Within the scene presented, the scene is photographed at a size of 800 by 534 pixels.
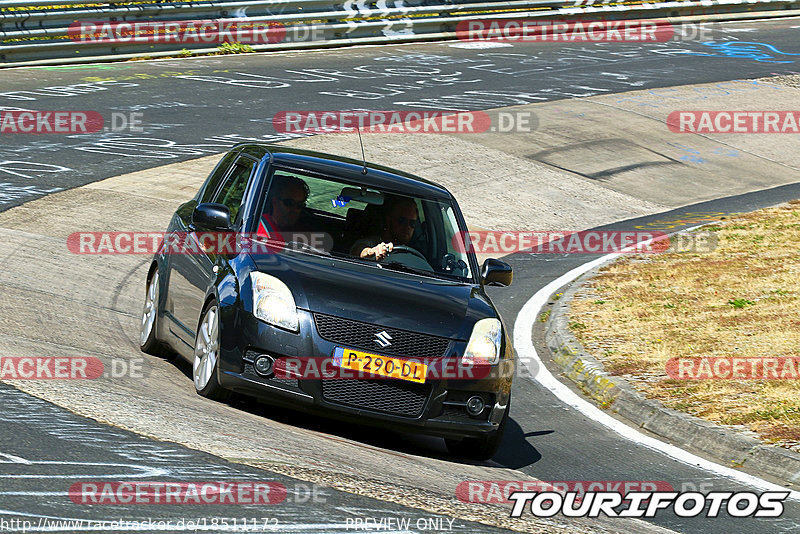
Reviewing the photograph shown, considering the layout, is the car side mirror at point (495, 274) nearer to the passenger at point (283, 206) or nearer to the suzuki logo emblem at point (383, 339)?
the passenger at point (283, 206)

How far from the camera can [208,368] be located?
7352mm

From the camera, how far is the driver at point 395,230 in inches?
321

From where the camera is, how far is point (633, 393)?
898cm

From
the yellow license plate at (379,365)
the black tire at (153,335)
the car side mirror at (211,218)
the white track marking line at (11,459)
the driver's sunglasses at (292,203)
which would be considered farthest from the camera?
the black tire at (153,335)

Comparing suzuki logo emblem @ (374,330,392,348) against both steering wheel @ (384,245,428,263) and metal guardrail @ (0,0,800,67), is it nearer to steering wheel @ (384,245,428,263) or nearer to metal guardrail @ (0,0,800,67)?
steering wheel @ (384,245,428,263)

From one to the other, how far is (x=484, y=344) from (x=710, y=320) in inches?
178

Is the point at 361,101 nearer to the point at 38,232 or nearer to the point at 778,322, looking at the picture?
the point at 38,232

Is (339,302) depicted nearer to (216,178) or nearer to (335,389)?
(335,389)

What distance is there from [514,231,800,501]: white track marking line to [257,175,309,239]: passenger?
264 centimetres

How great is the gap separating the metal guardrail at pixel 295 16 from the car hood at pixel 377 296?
15683 mm

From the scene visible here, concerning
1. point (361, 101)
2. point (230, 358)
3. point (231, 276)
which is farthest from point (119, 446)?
point (361, 101)

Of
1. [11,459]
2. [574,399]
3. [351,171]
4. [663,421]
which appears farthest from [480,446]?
[11,459]

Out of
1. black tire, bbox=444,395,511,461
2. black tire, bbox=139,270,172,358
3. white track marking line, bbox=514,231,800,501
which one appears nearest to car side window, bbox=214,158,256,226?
black tire, bbox=139,270,172,358

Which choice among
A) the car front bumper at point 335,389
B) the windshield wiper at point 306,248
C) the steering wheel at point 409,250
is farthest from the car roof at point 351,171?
the car front bumper at point 335,389
